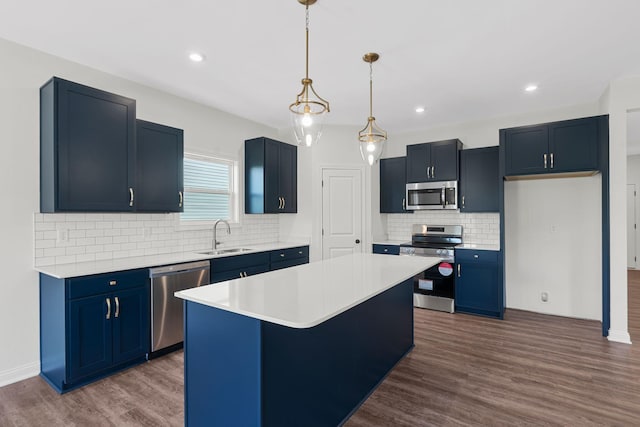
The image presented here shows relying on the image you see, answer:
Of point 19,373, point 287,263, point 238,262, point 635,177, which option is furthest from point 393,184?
point 635,177

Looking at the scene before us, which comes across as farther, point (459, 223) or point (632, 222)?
point (632, 222)

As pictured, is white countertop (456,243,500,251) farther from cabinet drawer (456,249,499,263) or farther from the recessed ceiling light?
the recessed ceiling light

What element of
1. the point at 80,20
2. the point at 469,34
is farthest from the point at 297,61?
the point at 80,20

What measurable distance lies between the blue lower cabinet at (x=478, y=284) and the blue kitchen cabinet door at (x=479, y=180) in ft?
2.23

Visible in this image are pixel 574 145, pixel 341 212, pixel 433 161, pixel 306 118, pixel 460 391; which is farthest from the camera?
pixel 341 212

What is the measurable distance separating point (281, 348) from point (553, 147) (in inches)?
159

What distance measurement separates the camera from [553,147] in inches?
157

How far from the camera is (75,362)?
102 inches

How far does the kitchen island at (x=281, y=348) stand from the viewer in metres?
1.63

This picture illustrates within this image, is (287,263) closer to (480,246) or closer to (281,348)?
(480,246)

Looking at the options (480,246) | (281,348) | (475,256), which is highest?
(480,246)

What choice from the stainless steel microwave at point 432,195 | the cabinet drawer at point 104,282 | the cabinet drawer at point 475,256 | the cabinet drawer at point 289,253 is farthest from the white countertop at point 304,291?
the stainless steel microwave at point 432,195

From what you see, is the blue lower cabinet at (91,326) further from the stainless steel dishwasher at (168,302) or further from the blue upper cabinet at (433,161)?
the blue upper cabinet at (433,161)

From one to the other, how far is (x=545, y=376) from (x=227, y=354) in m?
2.72
